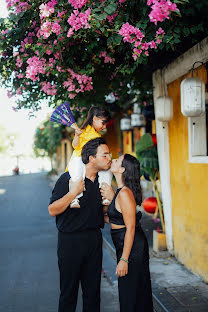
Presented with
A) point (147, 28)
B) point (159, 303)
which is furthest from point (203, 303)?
point (147, 28)

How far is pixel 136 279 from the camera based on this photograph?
10.7 feet

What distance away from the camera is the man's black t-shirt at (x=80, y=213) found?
3.28m

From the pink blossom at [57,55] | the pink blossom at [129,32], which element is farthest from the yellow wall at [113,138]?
the pink blossom at [129,32]

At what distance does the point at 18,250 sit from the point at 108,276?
8.62 ft

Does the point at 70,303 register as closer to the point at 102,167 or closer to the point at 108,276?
the point at 102,167

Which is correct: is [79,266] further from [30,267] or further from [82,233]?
[30,267]

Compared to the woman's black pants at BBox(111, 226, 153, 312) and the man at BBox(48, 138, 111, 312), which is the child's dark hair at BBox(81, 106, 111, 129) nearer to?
the man at BBox(48, 138, 111, 312)

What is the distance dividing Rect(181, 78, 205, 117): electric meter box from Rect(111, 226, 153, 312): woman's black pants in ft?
6.52

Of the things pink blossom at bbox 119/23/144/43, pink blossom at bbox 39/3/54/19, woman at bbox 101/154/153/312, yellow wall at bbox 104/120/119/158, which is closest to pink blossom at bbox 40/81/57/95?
pink blossom at bbox 39/3/54/19

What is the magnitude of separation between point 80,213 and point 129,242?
19.0 inches

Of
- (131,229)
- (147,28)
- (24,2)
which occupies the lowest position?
(131,229)

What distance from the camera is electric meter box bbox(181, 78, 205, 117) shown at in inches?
185

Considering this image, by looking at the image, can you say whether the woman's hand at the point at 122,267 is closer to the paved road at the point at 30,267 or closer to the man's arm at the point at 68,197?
the man's arm at the point at 68,197

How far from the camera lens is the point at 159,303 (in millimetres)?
4656
